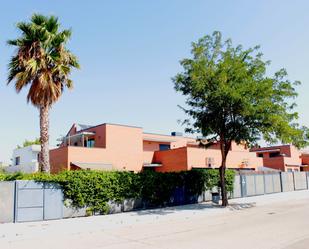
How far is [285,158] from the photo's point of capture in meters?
49.7

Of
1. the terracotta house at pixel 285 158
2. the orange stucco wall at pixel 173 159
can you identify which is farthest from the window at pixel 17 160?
the terracotta house at pixel 285 158

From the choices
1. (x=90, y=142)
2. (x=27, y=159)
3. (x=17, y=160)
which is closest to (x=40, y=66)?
(x=90, y=142)

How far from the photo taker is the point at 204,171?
24.3 m

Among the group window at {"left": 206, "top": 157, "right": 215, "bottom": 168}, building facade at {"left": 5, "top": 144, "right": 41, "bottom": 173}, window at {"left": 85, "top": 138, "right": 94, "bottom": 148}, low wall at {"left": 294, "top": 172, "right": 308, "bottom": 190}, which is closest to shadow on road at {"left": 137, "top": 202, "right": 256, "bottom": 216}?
window at {"left": 206, "top": 157, "right": 215, "bottom": 168}

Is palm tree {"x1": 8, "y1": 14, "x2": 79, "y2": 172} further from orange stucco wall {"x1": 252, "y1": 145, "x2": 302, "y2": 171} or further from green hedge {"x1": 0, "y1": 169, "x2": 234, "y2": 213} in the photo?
orange stucco wall {"x1": 252, "y1": 145, "x2": 302, "y2": 171}

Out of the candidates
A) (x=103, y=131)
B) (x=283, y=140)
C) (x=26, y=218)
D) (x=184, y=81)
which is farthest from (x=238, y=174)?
(x=26, y=218)

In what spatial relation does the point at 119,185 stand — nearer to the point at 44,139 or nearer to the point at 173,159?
the point at 44,139

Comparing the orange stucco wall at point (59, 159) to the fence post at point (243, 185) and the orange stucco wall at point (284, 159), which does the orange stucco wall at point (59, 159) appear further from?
the orange stucco wall at point (284, 159)

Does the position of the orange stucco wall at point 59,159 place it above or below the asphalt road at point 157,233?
above

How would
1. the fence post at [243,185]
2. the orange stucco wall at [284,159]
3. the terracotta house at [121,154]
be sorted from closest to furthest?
the fence post at [243,185]
the terracotta house at [121,154]
the orange stucco wall at [284,159]

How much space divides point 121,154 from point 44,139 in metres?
14.5

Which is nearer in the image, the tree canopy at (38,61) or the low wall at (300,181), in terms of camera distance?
the tree canopy at (38,61)

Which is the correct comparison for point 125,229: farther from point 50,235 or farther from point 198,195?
point 198,195

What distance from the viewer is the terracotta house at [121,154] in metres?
28.8
